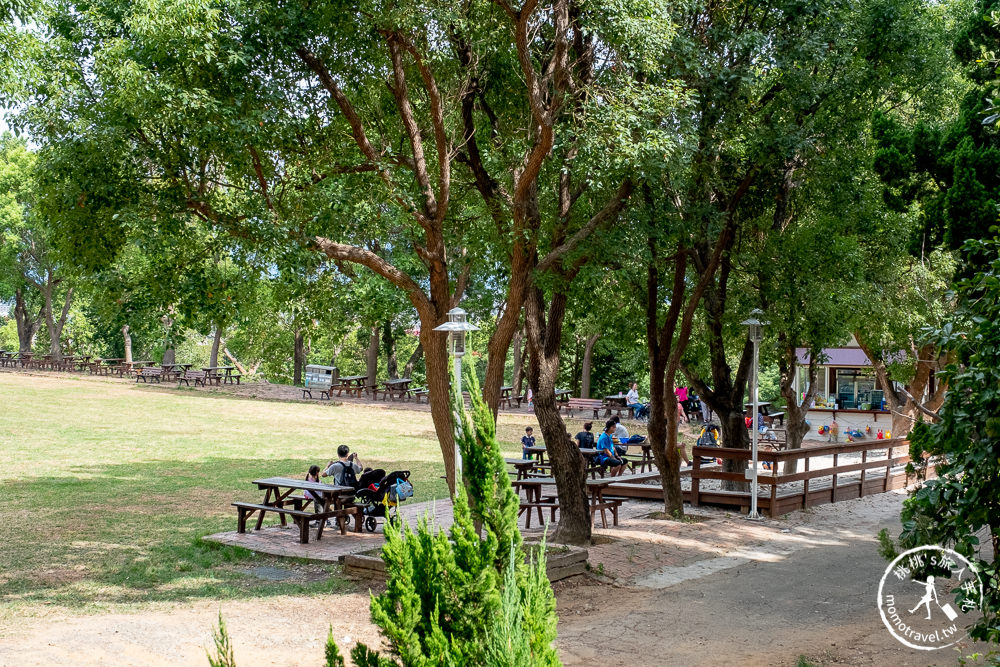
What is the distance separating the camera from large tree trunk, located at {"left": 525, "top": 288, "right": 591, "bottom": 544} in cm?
1202

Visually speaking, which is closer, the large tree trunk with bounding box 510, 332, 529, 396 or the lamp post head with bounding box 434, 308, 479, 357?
the lamp post head with bounding box 434, 308, 479, 357

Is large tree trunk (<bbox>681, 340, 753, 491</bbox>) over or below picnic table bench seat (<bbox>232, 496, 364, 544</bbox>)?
over

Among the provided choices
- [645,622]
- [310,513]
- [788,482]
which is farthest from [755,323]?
[310,513]

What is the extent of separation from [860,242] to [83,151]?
38.7ft

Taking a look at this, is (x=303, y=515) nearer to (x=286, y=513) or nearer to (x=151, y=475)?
(x=286, y=513)

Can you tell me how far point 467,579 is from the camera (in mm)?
3627

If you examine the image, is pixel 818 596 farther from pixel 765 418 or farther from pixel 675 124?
pixel 765 418

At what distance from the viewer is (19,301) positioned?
53344mm

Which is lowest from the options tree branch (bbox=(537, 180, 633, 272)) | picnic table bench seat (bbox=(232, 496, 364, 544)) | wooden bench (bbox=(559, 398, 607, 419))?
picnic table bench seat (bbox=(232, 496, 364, 544))

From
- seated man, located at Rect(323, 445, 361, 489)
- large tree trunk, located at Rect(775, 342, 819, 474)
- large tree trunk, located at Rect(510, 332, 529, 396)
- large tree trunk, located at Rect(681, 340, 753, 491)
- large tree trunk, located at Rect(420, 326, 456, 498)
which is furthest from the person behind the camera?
large tree trunk, located at Rect(510, 332, 529, 396)

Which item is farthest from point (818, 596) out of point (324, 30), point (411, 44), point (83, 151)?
point (83, 151)

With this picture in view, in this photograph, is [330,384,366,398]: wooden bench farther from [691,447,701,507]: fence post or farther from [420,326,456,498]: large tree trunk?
[420,326,456,498]: large tree trunk

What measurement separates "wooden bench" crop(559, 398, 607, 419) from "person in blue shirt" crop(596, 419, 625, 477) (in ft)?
47.6

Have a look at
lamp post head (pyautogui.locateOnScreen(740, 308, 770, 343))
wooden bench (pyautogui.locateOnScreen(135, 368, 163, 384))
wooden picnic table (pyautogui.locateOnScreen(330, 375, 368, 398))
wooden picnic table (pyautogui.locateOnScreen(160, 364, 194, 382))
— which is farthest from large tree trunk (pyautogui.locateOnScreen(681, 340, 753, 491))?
wooden bench (pyautogui.locateOnScreen(135, 368, 163, 384))
